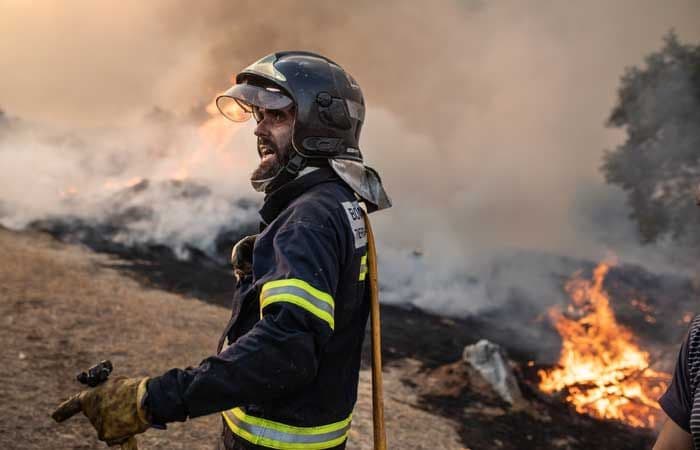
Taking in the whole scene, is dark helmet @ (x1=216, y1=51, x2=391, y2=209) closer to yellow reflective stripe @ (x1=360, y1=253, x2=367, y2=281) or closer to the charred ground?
yellow reflective stripe @ (x1=360, y1=253, x2=367, y2=281)

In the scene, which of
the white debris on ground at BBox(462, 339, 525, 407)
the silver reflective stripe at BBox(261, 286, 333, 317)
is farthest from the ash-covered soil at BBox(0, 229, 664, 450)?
the silver reflective stripe at BBox(261, 286, 333, 317)

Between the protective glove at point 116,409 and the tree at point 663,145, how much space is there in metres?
15.7

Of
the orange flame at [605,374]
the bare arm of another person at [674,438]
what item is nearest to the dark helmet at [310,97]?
the bare arm of another person at [674,438]

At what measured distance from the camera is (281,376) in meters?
1.71

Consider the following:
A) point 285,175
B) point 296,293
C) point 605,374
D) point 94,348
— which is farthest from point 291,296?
point 605,374

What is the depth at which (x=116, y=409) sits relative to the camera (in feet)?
5.77

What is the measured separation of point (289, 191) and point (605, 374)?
26.2 feet

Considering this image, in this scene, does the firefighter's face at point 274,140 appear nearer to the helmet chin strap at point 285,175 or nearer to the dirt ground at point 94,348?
the helmet chin strap at point 285,175

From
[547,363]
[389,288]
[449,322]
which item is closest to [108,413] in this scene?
[547,363]

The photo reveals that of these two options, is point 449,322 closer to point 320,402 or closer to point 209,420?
point 209,420

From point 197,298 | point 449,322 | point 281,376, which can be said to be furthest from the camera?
point 449,322

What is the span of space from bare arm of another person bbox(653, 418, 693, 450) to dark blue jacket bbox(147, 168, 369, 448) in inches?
55.7

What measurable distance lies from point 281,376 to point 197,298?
9.90 m

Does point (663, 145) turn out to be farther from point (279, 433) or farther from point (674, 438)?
point (279, 433)
